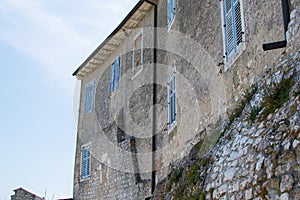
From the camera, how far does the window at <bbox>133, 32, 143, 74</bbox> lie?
12370 millimetres

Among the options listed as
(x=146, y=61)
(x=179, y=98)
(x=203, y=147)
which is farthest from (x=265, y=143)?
(x=146, y=61)

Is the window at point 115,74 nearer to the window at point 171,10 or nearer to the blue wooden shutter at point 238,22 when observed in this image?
the window at point 171,10

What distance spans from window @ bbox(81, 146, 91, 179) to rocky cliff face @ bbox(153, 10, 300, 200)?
8591mm

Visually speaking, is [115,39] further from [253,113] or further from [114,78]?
[253,113]

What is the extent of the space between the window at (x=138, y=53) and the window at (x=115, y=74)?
125 centimetres

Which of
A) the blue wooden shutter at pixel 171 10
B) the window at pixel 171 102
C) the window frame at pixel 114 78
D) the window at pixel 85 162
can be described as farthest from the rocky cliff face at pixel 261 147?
the window at pixel 85 162

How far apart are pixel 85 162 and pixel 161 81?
5.82m

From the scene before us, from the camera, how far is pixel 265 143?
4406 millimetres

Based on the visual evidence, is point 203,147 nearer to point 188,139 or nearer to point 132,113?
point 188,139

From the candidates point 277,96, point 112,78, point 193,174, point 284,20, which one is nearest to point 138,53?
point 112,78

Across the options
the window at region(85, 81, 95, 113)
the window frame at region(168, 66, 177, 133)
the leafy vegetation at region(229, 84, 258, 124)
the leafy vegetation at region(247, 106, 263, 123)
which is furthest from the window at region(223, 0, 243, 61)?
the window at region(85, 81, 95, 113)

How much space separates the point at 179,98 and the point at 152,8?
13.4 ft

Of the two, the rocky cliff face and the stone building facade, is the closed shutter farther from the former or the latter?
the stone building facade

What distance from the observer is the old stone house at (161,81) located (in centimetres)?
627
